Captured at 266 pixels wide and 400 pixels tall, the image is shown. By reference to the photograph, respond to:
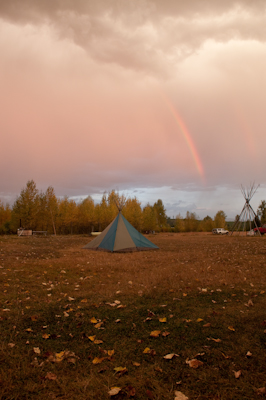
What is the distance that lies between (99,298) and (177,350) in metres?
3.03

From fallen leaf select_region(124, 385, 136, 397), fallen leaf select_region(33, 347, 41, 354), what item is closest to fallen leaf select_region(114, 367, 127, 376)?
fallen leaf select_region(124, 385, 136, 397)

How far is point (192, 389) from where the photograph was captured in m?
2.88

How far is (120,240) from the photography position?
16.4 meters

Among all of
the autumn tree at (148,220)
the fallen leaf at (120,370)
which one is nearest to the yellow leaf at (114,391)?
the fallen leaf at (120,370)

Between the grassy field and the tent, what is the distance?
26.6 ft

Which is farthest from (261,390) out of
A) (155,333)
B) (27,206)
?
(27,206)

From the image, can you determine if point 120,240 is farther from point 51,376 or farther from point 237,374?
point 237,374

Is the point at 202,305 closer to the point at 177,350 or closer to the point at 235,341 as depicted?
the point at 235,341

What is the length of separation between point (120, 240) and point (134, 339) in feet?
40.2

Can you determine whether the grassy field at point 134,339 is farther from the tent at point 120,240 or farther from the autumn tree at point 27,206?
the autumn tree at point 27,206

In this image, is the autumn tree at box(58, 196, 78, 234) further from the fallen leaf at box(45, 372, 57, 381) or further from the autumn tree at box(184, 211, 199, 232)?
the fallen leaf at box(45, 372, 57, 381)

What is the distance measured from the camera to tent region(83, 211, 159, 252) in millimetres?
16109

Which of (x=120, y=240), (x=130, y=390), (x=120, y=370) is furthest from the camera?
(x=120, y=240)

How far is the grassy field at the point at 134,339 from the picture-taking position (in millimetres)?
2949
